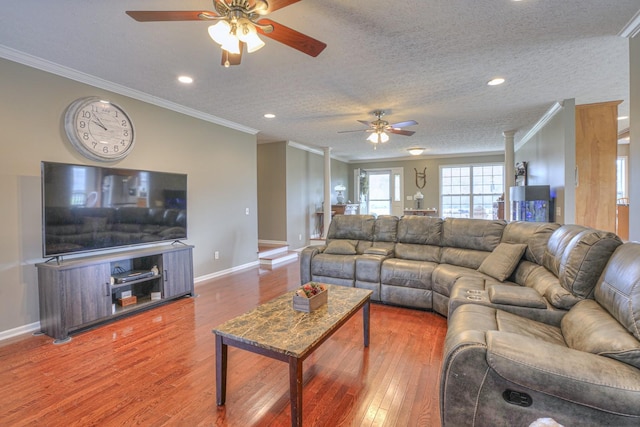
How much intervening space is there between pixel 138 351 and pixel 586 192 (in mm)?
5817

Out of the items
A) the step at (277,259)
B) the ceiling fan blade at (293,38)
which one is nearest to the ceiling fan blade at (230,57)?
the ceiling fan blade at (293,38)

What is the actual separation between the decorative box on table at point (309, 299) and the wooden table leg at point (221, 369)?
0.57 metres

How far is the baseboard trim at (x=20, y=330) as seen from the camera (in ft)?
9.21

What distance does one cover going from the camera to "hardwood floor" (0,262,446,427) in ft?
5.91

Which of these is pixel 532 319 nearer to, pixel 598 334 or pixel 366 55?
pixel 598 334

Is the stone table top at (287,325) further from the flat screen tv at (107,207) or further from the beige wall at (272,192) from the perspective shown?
the beige wall at (272,192)

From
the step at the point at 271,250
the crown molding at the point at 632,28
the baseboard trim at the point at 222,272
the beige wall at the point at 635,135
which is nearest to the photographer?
the crown molding at the point at 632,28

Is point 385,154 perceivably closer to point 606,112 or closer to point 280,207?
point 280,207

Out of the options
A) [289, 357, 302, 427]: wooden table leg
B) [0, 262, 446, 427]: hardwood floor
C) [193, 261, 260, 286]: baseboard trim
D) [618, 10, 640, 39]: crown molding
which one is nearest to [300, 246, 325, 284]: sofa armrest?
[0, 262, 446, 427]: hardwood floor

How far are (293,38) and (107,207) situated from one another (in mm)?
2783

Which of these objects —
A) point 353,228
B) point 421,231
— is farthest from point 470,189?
point 353,228

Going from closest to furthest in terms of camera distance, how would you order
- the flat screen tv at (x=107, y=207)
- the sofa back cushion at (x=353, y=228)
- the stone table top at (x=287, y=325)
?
the stone table top at (x=287, y=325), the flat screen tv at (x=107, y=207), the sofa back cushion at (x=353, y=228)

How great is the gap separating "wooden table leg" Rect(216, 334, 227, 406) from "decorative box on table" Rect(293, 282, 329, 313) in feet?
1.87

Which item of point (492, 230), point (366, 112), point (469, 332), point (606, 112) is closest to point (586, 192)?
point (606, 112)
